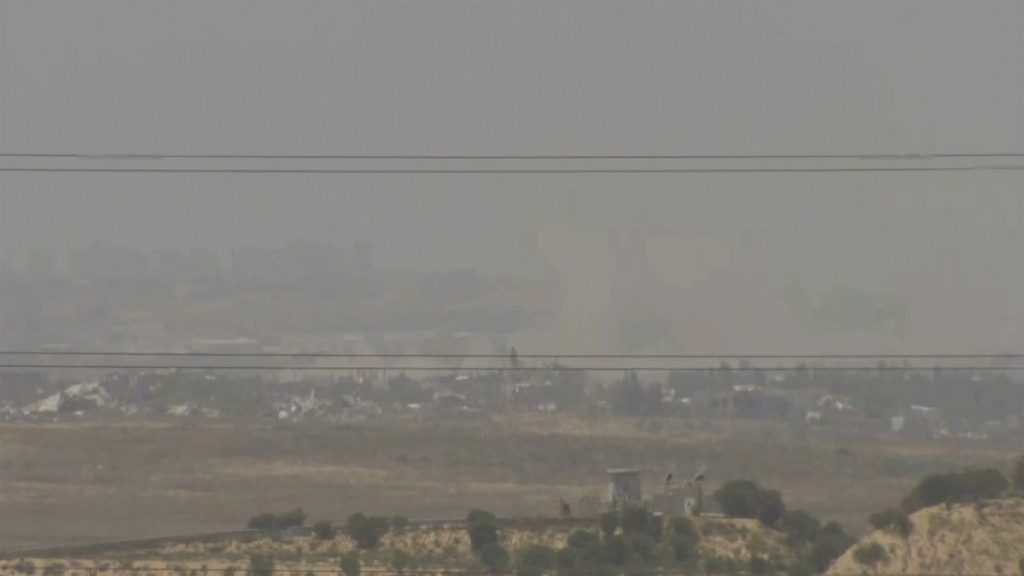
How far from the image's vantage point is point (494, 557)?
2938 inches

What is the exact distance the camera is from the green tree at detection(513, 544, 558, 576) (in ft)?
230

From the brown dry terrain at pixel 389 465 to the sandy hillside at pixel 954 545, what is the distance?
39.8m

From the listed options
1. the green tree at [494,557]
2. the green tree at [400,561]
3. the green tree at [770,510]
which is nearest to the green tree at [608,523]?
the green tree at [494,557]

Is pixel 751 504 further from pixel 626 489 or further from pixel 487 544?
pixel 487 544

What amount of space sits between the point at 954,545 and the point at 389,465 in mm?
90670

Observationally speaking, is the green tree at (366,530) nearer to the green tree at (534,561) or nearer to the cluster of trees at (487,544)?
the cluster of trees at (487,544)

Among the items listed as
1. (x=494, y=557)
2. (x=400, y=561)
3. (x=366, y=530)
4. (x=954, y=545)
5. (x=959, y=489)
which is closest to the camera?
(x=954, y=545)

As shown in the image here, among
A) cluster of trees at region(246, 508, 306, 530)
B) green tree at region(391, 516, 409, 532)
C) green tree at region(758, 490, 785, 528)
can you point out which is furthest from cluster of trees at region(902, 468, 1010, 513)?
cluster of trees at region(246, 508, 306, 530)

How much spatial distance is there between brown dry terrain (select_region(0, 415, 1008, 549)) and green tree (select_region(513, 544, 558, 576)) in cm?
4286

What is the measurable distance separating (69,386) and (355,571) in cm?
12130

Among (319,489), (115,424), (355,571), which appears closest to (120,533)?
(319,489)

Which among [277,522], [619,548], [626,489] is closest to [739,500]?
[626,489]

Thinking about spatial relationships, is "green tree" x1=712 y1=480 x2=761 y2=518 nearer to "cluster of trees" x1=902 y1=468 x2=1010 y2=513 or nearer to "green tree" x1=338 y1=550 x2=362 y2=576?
"cluster of trees" x1=902 y1=468 x2=1010 y2=513

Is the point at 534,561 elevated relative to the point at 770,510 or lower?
lower
